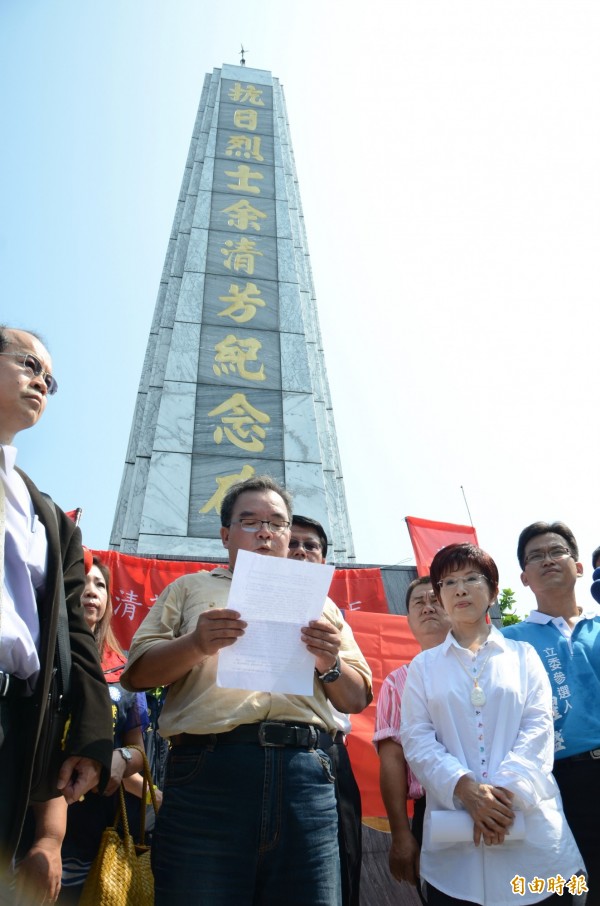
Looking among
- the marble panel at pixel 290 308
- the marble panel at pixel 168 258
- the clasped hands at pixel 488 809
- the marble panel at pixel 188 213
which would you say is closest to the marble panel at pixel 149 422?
the marble panel at pixel 290 308

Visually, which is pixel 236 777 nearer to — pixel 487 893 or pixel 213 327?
pixel 487 893

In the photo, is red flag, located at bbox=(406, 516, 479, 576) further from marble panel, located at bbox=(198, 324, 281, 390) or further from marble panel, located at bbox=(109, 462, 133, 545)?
marble panel, located at bbox=(109, 462, 133, 545)

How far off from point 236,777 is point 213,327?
5.83 meters

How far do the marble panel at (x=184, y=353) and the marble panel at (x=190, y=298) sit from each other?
4.2 inches

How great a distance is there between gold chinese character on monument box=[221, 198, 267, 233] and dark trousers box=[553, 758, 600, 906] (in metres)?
7.04

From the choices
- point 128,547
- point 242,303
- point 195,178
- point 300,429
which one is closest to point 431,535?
point 300,429

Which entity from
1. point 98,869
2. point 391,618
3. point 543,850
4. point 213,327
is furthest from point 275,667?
point 213,327

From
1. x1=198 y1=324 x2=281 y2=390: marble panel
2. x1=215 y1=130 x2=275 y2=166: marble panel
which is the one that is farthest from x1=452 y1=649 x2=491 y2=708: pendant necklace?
x1=215 y1=130 x2=275 y2=166: marble panel

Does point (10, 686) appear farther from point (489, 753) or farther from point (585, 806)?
point (585, 806)

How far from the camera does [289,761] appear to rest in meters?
1.54

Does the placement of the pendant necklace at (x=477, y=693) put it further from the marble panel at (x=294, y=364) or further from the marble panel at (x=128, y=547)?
the marble panel at (x=294, y=364)

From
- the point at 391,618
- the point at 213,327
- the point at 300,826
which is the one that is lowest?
the point at 300,826

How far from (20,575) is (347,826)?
41.4 inches

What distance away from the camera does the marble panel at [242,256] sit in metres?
7.50
